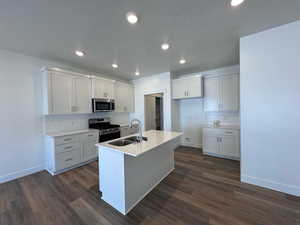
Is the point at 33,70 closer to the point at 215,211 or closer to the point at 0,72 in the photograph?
the point at 0,72

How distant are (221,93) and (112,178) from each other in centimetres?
378

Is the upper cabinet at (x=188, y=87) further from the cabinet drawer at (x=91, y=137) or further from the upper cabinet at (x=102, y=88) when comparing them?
the cabinet drawer at (x=91, y=137)

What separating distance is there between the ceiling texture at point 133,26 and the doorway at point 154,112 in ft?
7.97

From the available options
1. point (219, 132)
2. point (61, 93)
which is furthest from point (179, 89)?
point (61, 93)

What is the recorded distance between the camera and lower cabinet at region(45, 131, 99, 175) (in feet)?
9.22

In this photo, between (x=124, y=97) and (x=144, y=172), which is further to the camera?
(x=124, y=97)

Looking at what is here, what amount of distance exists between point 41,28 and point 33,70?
4.95 ft

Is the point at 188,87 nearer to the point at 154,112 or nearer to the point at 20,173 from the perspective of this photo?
the point at 154,112

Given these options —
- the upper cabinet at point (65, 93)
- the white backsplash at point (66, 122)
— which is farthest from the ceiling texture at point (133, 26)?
the white backsplash at point (66, 122)

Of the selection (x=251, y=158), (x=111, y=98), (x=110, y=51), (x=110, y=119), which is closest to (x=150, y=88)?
(x=111, y=98)

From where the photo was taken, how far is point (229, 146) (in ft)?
11.5

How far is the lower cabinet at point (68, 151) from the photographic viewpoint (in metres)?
2.81

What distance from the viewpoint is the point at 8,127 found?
8.61 ft

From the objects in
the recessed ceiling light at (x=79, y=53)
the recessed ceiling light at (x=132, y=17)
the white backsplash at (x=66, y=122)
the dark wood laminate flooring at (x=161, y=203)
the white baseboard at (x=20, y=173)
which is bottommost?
the dark wood laminate flooring at (x=161, y=203)
